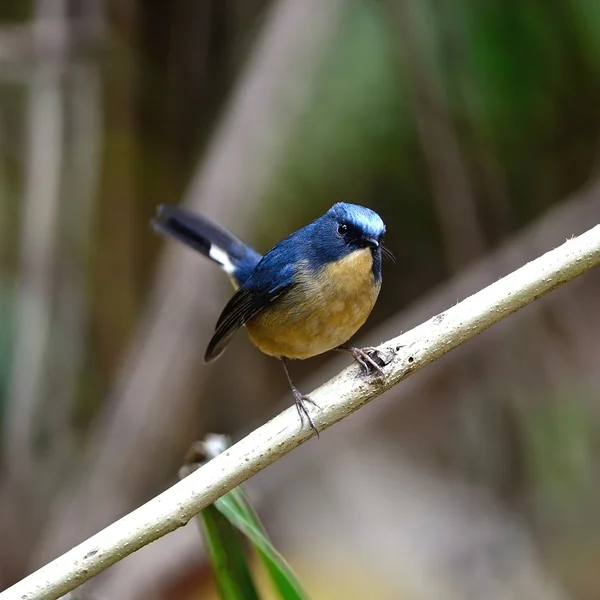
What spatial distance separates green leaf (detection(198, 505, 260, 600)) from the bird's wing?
2.61 feet

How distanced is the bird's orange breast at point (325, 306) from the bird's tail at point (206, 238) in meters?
0.63

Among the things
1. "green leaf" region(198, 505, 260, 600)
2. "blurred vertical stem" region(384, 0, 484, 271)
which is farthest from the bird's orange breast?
"blurred vertical stem" region(384, 0, 484, 271)

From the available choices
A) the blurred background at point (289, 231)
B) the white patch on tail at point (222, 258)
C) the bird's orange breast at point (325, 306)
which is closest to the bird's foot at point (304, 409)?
the bird's orange breast at point (325, 306)

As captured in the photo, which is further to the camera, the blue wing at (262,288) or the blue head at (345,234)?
the blue wing at (262,288)

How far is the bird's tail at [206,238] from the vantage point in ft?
9.93

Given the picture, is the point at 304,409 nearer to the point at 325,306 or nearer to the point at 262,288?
the point at 325,306

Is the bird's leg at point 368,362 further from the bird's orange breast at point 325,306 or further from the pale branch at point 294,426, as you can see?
the bird's orange breast at point 325,306

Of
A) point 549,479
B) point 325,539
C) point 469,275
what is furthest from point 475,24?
point 325,539

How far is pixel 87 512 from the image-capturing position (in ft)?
13.2

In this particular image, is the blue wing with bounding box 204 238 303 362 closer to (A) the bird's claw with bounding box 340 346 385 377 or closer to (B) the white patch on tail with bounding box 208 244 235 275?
(B) the white patch on tail with bounding box 208 244 235 275

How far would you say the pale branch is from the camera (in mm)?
1502

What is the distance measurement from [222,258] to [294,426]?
149cm

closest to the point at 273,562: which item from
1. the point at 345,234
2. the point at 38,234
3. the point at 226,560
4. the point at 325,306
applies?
the point at 226,560

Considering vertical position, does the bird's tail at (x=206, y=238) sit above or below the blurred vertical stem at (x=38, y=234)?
A: below
